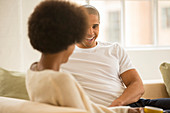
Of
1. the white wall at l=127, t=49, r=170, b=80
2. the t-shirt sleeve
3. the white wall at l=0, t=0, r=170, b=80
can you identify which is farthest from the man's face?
the white wall at l=127, t=49, r=170, b=80

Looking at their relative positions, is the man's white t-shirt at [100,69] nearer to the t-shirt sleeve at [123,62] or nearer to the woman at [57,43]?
the t-shirt sleeve at [123,62]

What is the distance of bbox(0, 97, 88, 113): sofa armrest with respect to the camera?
3.15ft

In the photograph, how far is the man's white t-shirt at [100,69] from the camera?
5.15 feet

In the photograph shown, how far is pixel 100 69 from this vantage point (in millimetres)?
1631

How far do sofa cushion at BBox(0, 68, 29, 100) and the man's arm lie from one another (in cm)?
60

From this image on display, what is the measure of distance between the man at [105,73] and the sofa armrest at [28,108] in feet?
1.67

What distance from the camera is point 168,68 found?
7.14 feet

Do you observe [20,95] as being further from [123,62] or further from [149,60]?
[149,60]

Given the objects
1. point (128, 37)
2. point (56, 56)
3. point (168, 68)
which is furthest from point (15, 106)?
point (128, 37)

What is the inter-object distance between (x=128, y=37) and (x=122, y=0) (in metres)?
1.59

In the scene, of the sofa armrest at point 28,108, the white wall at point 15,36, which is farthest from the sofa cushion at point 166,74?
the white wall at point 15,36

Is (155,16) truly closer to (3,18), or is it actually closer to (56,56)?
(3,18)

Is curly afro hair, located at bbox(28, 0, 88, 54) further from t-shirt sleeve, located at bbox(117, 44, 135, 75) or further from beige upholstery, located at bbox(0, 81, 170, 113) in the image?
t-shirt sleeve, located at bbox(117, 44, 135, 75)

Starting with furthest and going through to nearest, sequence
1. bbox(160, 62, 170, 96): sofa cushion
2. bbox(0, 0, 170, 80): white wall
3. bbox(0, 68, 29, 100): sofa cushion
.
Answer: bbox(0, 0, 170, 80): white wall, bbox(160, 62, 170, 96): sofa cushion, bbox(0, 68, 29, 100): sofa cushion
